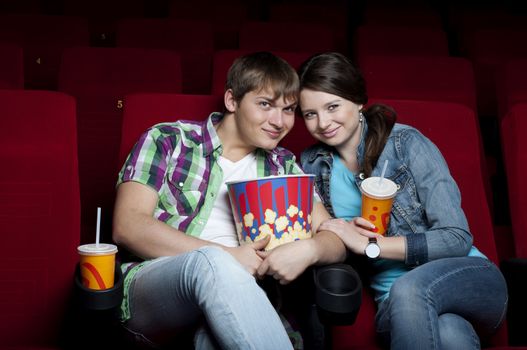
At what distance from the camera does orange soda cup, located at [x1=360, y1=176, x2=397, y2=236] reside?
0.89 m

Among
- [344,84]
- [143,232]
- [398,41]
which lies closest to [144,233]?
[143,232]

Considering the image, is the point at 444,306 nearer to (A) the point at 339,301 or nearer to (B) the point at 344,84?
(A) the point at 339,301

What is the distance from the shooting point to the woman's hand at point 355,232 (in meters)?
0.93

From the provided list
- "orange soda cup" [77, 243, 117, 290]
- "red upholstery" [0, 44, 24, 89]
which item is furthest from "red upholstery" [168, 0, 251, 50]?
"orange soda cup" [77, 243, 117, 290]

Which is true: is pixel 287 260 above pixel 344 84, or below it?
below

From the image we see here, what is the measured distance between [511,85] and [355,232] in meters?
A: 0.86

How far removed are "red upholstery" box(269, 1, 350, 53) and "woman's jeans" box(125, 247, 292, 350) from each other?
65.8 inches

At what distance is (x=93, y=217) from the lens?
4.39ft

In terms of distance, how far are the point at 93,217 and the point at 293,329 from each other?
0.58m

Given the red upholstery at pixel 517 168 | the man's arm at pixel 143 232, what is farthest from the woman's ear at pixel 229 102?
the red upholstery at pixel 517 168

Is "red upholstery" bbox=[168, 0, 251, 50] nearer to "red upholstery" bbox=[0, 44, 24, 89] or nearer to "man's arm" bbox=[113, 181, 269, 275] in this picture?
"red upholstery" bbox=[0, 44, 24, 89]

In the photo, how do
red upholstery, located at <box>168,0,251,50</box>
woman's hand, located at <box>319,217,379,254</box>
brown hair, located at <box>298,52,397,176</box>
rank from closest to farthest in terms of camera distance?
woman's hand, located at <box>319,217,379,254</box> → brown hair, located at <box>298,52,397,176</box> → red upholstery, located at <box>168,0,251,50</box>

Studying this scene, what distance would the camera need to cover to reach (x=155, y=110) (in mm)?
1104

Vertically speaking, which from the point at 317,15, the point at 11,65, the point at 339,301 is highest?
the point at 317,15
